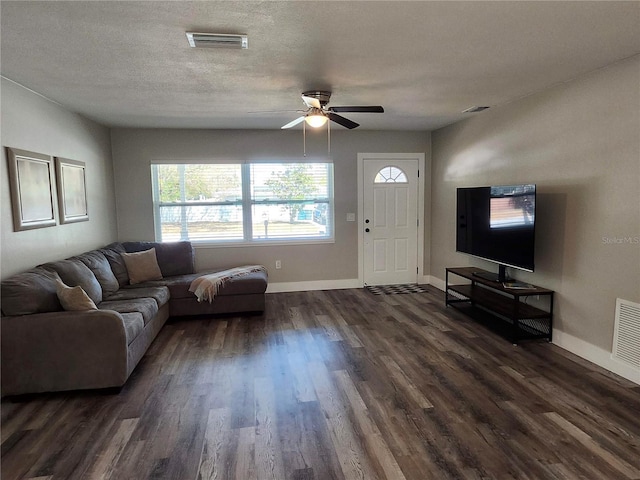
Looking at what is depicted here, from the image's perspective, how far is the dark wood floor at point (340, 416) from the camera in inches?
83.9

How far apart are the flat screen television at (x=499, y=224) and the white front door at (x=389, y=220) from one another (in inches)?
49.5

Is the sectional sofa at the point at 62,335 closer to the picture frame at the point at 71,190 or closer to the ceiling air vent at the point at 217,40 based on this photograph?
the picture frame at the point at 71,190

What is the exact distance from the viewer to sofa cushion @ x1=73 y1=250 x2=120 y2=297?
4.01 meters

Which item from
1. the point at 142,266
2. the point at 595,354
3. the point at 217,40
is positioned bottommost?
the point at 595,354

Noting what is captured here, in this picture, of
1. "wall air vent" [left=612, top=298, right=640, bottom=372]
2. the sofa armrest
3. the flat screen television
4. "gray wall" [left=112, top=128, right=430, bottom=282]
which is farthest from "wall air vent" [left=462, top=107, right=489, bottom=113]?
the sofa armrest

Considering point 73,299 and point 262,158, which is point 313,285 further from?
point 73,299

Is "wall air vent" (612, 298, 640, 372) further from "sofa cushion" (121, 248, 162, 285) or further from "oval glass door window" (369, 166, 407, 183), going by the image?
"sofa cushion" (121, 248, 162, 285)

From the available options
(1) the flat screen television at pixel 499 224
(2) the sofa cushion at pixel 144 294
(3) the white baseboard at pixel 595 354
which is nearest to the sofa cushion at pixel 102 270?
(2) the sofa cushion at pixel 144 294

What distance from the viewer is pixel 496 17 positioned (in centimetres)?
217

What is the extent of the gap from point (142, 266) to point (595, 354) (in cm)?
484

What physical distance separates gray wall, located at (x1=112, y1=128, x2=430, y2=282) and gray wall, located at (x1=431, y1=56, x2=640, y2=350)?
2123mm

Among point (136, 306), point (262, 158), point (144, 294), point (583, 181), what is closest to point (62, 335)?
point (136, 306)

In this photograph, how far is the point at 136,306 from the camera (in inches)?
142

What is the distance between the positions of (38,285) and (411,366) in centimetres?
311
